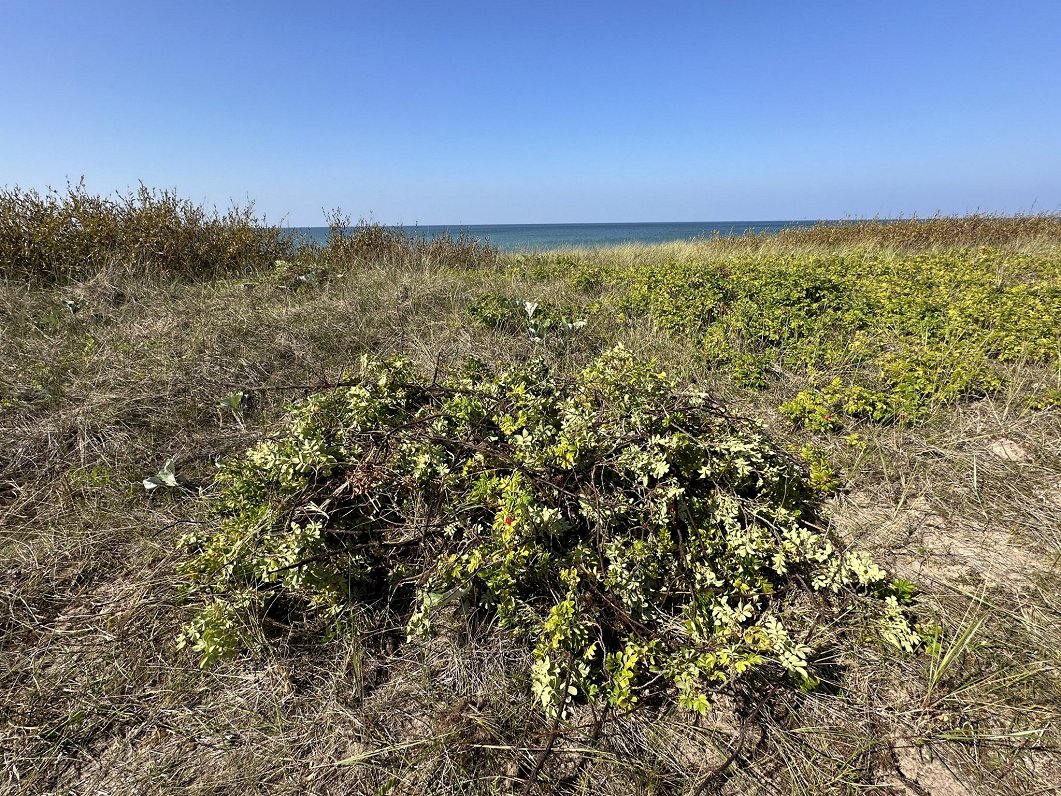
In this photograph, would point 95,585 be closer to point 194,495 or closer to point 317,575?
point 194,495

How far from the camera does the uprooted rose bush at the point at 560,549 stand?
1712 mm

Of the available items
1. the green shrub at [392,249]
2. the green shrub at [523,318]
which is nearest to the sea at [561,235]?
the green shrub at [392,249]

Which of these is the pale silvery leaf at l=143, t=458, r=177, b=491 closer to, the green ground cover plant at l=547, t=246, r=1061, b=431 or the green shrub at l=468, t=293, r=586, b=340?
the green shrub at l=468, t=293, r=586, b=340

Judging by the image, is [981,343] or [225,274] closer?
[981,343]

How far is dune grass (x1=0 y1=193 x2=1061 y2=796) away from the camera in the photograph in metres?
1.47

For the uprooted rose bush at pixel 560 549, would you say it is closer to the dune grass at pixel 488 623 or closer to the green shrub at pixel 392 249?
the dune grass at pixel 488 623

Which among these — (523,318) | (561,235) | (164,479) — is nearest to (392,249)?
(523,318)

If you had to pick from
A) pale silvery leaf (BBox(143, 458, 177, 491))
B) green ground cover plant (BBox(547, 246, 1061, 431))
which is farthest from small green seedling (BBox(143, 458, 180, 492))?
green ground cover plant (BBox(547, 246, 1061, 431))

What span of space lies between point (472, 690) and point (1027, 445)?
3.50m

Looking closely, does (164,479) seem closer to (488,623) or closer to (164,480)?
(164,480)

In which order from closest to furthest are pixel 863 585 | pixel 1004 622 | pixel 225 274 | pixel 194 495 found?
pixel 1004 622
pixel 863 585
pixel 194 495
pixel 225 274

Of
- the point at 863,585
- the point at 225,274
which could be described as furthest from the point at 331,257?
the point at 863,585

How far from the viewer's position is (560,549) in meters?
1.94

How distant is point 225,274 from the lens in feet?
23.8
